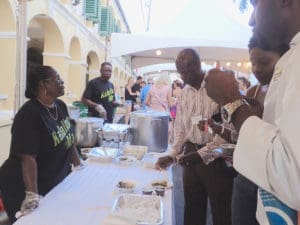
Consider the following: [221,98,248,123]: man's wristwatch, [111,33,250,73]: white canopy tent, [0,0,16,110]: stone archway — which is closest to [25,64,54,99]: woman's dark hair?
[221,98,248,123]: man's wristwatch

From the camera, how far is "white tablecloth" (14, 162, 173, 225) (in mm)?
1365

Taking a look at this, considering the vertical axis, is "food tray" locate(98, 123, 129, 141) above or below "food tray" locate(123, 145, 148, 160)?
above

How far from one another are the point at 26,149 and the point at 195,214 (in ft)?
3.82

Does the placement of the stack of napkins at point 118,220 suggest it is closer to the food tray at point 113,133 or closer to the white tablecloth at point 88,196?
the white tablecloth at point 88,196

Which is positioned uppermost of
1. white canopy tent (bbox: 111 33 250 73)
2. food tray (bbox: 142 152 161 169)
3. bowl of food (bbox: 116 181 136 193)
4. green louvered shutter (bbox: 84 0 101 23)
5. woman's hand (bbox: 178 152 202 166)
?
green louvered shutter (bbox: 84 0 101 23)

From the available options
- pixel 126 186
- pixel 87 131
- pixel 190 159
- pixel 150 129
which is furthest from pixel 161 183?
pixel 87 131

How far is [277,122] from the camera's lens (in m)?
0.69

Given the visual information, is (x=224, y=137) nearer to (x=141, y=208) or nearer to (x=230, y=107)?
(x=141, y=208)

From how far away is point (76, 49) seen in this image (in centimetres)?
973

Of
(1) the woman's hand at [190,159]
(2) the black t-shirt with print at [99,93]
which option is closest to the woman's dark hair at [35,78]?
(1) the woman's hand at [190,159]

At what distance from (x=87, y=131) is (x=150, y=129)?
50cm

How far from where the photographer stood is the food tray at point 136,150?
2.46 m

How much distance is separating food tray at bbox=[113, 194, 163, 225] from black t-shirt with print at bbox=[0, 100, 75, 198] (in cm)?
56

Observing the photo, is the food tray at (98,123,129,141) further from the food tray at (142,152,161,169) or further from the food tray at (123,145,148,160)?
the food tray at (142,152,161,169)
